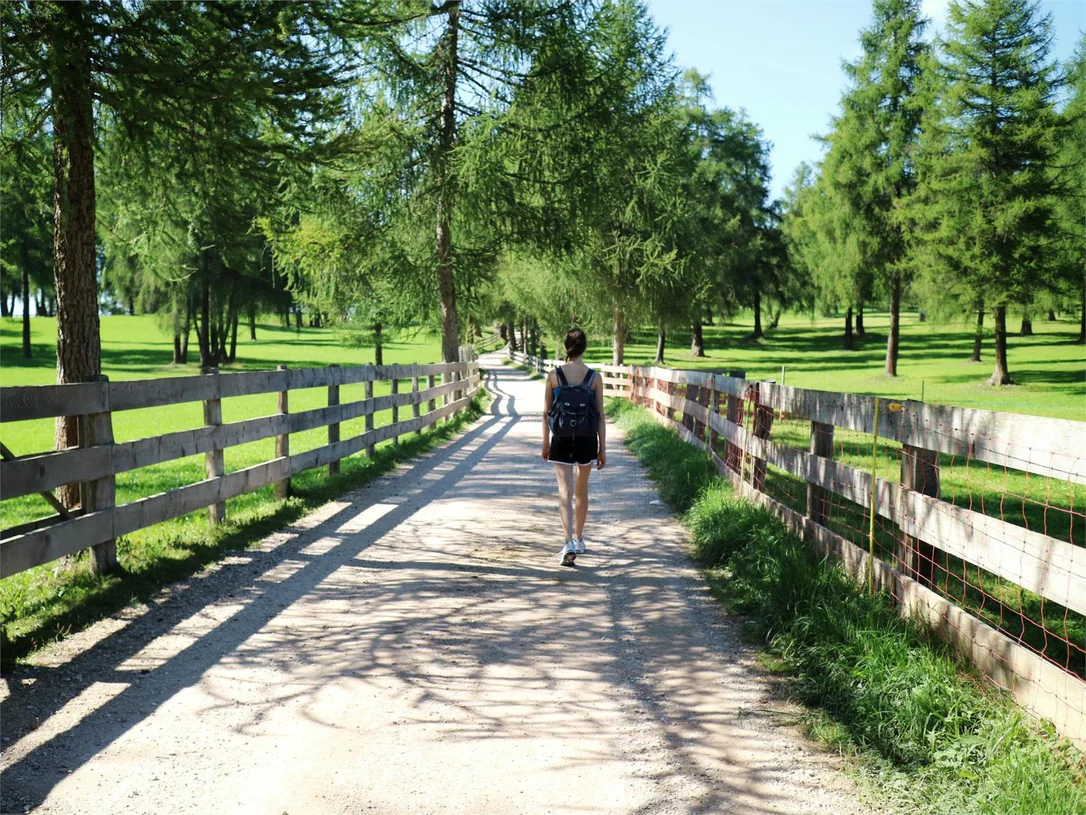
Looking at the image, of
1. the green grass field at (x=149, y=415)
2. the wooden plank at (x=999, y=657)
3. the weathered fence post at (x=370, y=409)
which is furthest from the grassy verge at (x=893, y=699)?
the green grass field at (x=149, y=415)

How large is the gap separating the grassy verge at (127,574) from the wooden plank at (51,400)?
1135mm

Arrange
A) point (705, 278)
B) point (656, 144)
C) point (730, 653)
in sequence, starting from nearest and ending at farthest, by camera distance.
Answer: point (730, 653) → point (656, 144) → point (705, 278)

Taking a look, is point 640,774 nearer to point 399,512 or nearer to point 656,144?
point 399,512

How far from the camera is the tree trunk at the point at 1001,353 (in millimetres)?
33406

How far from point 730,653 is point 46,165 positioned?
6168mm

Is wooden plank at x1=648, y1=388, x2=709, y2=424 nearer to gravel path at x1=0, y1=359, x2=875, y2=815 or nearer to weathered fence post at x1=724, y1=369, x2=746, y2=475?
weathered fence post at x1=724, y1=369, x2=746, y2=475

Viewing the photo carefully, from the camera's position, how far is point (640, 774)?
377 centimetres

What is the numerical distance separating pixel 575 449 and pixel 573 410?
1.04 ft

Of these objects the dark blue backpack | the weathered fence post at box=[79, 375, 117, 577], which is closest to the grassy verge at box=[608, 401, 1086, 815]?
the dark blue backpack

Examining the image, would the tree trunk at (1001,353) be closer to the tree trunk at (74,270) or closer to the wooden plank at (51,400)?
the tree trunk at (74,270)

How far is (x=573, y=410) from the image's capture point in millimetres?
7566

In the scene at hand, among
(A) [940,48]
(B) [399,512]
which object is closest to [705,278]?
(A) [940,48]

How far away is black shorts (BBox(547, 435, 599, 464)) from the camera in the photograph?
761 cm

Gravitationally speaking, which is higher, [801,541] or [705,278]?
[705,278]
